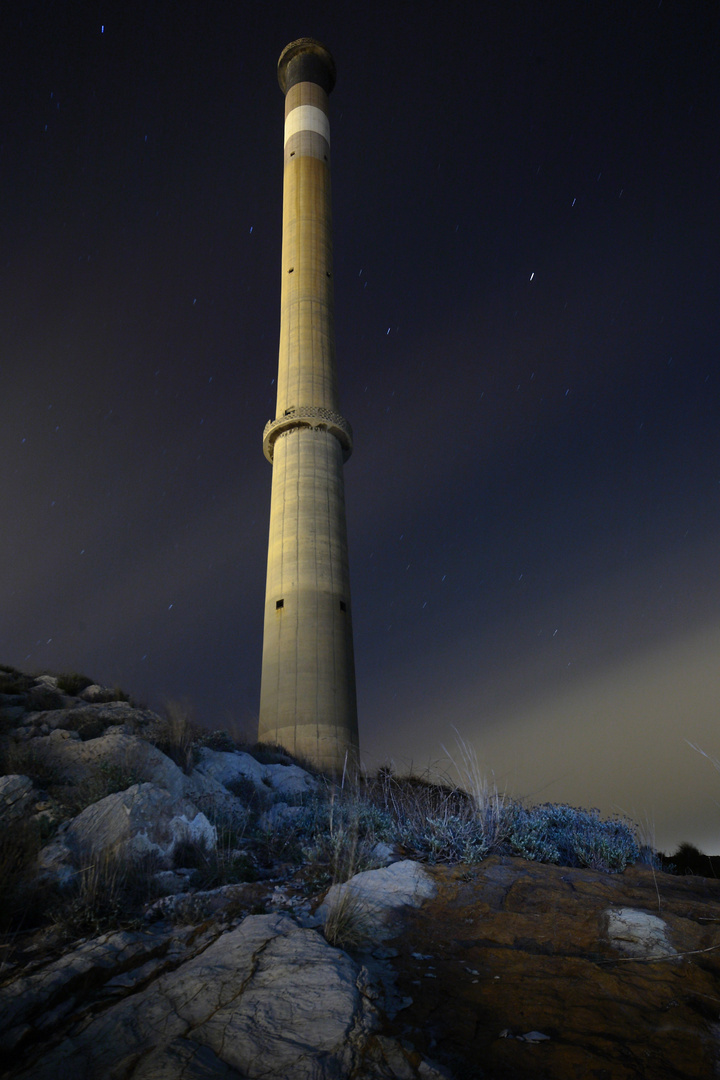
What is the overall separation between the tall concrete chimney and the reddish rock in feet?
31.5

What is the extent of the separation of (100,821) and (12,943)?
6.27 feet

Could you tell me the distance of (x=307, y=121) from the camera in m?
29.7

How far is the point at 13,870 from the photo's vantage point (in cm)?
542

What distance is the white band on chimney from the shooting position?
29.5 m

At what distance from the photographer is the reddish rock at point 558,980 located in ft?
Answer: 10.0

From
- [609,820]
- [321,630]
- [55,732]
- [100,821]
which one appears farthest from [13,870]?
[321,630]

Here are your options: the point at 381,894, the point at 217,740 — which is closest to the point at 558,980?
the point at 381,894

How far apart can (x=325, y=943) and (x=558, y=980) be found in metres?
1.62

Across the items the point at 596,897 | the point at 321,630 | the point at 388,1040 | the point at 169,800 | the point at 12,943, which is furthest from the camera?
the point at 321,630

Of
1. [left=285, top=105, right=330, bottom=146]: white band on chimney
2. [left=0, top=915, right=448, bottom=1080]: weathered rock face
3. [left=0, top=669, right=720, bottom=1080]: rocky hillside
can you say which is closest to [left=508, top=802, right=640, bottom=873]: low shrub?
[left=0, top=669, right=720, bottom=1080]: rocky hillside

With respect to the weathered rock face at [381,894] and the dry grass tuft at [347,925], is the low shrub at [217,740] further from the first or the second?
the dry grass tuft at [347,925]

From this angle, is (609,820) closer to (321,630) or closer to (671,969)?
(671,969)

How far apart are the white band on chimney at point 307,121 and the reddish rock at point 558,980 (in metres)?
34.0

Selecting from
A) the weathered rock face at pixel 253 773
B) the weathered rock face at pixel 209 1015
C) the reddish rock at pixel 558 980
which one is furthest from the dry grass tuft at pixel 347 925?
the weathered rock face at pixel 253 773
